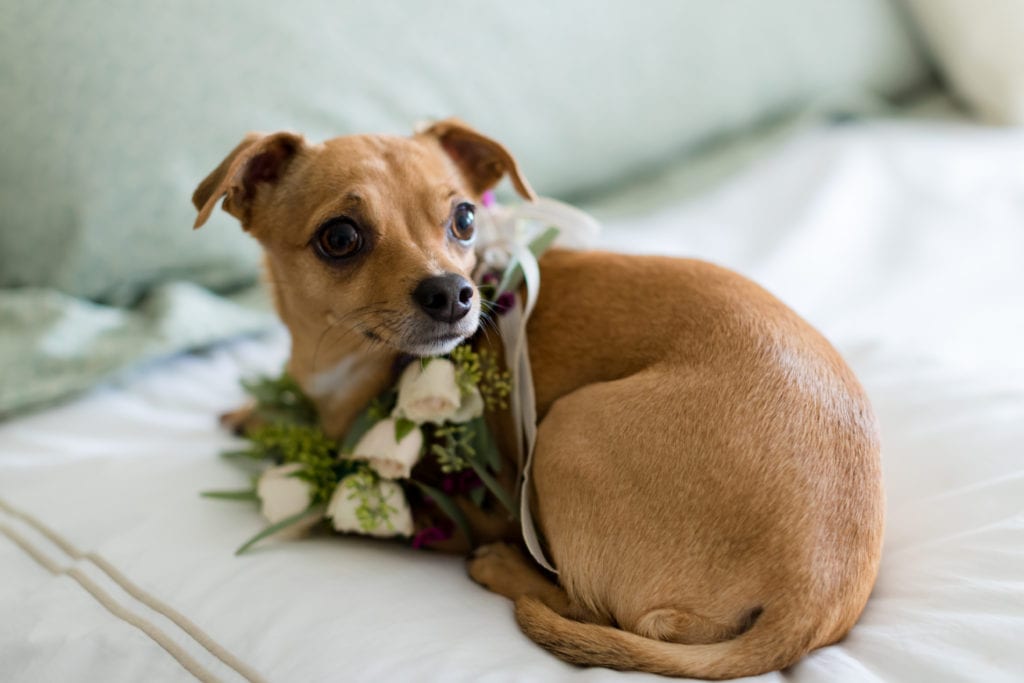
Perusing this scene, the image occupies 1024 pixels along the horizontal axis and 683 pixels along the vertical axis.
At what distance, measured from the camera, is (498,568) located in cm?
142

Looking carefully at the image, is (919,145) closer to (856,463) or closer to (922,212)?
(922,212)

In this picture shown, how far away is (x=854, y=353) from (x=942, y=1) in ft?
6.52

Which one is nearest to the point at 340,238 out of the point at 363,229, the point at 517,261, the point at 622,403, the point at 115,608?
the point at 363,229

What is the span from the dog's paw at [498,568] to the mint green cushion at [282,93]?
1.05 meters

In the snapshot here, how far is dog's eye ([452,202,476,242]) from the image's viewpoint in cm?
157

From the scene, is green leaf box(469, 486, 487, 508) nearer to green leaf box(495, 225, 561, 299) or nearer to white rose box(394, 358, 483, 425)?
white rose box(394, 358, 483, 425)

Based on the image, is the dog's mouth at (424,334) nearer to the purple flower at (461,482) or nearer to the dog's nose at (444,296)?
the dog's nose at (444,296)

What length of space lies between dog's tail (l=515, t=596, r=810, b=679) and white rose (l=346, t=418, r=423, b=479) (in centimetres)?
46

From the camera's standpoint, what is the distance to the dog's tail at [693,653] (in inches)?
43.9

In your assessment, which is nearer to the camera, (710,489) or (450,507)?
(710,489)

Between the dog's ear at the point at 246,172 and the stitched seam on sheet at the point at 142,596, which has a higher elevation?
the dog's ear at the point at 246,172

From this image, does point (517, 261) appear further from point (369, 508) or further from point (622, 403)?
point (369, 508)

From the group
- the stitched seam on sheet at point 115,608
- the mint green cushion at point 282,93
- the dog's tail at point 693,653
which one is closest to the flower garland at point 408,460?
the stitched seam on sheet at point 115,608

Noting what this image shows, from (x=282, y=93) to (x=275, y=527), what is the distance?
1.23 m
